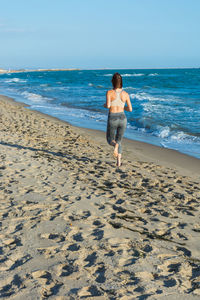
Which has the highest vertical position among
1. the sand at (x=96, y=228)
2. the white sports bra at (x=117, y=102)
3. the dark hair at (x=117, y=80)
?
the dark hair at (x=117, y=80)

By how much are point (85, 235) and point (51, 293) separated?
0.97 metres

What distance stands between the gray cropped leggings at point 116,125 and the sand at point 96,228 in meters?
0.66

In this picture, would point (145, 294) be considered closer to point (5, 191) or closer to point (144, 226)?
point (144, 226)

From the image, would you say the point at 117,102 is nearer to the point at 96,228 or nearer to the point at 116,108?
the point at 116,108

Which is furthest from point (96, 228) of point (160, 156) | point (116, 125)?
point (160, 156)

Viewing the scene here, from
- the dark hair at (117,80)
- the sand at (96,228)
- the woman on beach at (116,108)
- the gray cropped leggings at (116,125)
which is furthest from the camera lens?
the gray cropped leggings at (116,125)

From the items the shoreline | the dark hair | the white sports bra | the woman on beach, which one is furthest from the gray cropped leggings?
the shoreline

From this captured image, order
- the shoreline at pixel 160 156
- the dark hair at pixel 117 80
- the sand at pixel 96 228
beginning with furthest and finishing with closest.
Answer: the shoreline at pixel 160 156, the dark hair at pixel 117 80, the sand at pixel 96 228

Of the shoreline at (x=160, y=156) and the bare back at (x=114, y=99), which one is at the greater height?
the bare back at (x=114, y=99)

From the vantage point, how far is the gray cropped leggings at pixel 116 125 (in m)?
5.64

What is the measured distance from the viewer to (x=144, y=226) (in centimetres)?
363

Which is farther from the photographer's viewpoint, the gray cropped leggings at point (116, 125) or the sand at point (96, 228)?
the gray cropped leggings at point (116, 125)

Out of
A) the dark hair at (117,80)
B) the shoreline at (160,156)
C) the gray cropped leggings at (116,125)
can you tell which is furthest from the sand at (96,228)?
the dark hair at (117,80)

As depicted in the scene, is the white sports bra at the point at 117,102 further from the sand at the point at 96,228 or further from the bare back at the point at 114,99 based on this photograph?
the sand at the point at 96,228
